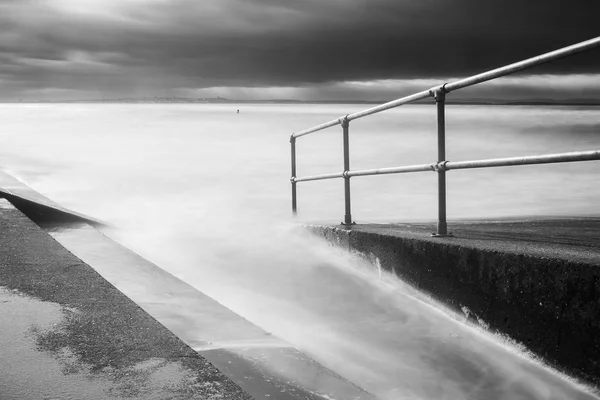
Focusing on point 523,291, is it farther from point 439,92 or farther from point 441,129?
point 439,92

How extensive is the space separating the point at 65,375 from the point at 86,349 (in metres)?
0.18

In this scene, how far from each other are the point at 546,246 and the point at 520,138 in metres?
44.4

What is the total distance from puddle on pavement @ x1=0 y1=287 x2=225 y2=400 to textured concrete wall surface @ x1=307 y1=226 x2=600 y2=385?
1.44m

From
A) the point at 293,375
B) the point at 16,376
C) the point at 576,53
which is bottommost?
the point at 293,375

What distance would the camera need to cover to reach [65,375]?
169 centimetres

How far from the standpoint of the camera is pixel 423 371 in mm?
3074

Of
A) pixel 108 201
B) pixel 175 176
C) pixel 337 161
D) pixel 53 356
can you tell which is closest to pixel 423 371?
pixel 53 356

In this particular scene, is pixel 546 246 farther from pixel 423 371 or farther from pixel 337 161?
pixel 337 161

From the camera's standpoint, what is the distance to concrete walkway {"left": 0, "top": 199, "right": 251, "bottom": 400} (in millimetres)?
1616

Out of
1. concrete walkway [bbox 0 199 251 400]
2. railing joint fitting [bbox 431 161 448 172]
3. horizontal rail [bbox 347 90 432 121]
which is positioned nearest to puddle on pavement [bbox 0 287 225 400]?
concrete walkway [bbox 0 199 251 400]

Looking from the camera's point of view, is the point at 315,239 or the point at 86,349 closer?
the point at 86,349

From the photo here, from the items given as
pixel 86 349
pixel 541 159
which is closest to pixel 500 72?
pixel 541 159

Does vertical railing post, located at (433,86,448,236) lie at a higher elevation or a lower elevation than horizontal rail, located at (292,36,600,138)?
lower

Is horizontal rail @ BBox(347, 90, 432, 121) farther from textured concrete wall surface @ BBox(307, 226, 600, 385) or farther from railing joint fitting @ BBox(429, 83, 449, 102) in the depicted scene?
textured concrete wall surface @ BBox(307, 226, 600, 385)
